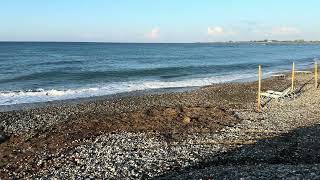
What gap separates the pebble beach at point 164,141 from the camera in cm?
1251

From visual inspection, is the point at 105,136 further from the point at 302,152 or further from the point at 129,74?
the point at 129,74

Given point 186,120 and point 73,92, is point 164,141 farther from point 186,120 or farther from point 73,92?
point 73,92

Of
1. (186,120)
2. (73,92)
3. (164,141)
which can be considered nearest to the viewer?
(164,141)

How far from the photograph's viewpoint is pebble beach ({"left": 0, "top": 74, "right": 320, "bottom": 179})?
12.5 metres

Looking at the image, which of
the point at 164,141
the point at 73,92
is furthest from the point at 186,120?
the point at 73,92

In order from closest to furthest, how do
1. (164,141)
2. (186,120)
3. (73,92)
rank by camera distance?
1. (164,141)
2. (186,120)
3. (73,92)

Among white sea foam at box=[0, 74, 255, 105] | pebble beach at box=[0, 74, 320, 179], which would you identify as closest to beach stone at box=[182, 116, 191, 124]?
pebble beach at box=[0, 74, 320, 179]

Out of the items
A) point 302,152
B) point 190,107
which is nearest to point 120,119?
point 190,107

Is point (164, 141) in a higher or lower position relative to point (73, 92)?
higher

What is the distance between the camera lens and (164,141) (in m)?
16.1

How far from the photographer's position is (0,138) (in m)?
17.5

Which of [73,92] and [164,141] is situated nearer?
[164,141]

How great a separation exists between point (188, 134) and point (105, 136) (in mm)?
3325

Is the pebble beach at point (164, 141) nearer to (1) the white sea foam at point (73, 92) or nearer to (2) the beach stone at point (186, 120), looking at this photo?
(2) the beach stone at point (186, 120)
